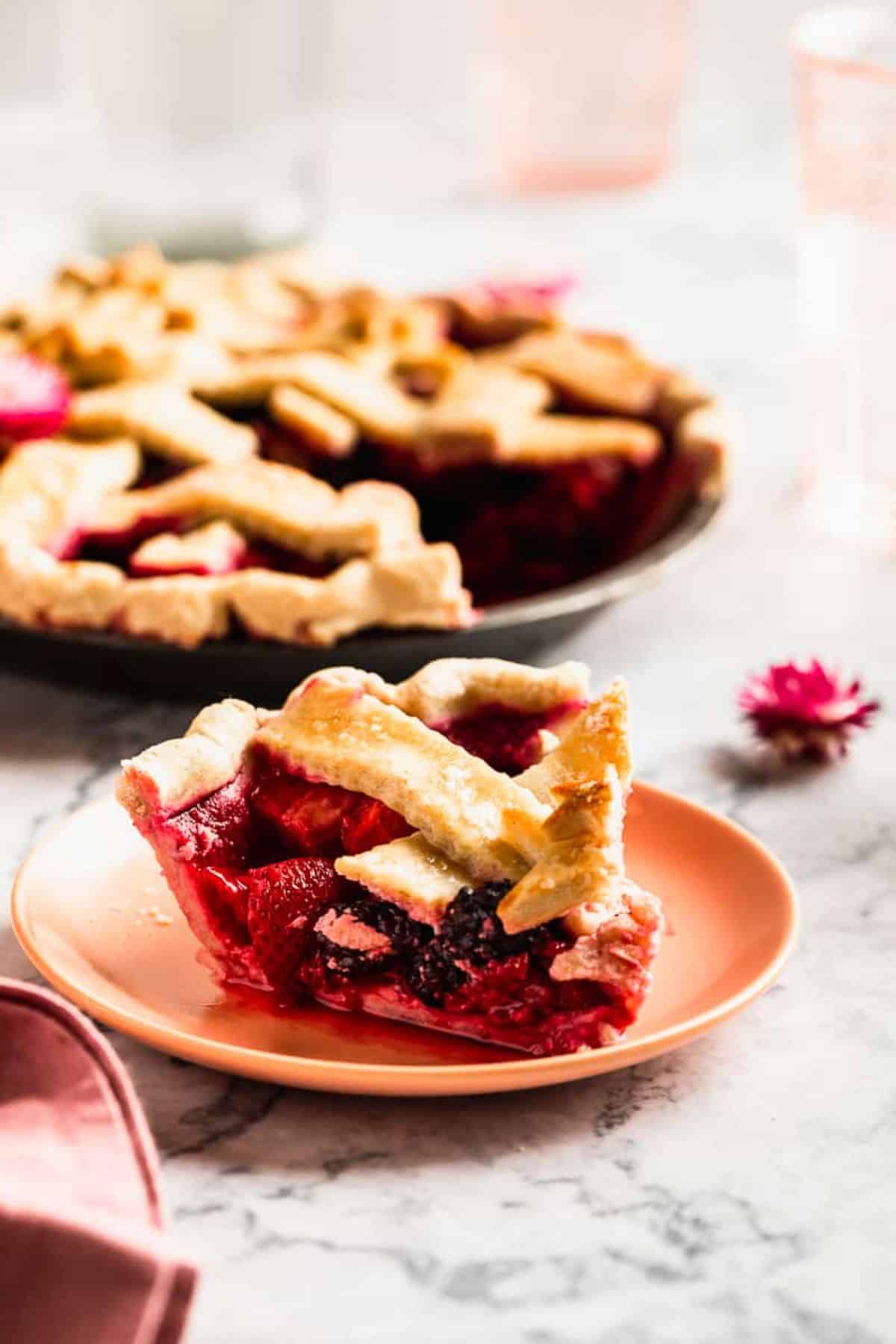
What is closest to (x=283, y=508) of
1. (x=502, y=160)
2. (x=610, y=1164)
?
(x=610, y=1164)

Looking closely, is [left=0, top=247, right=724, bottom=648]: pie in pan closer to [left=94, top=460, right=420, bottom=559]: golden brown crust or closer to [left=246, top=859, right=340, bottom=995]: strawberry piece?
[left=94, top=460, right=420, bottom=559]: golden brown crust

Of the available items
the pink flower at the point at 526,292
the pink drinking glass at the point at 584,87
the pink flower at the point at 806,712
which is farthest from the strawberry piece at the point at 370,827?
the pink drinking glass at the point at 584,87

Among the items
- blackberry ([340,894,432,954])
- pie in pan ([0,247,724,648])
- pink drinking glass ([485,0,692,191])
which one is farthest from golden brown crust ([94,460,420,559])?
pink drinking glass ([485,0,692,191])

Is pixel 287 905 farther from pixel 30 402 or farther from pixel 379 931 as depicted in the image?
pixel 30 402

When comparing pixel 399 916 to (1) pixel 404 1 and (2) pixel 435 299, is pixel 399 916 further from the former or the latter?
(1) pixel 404 1

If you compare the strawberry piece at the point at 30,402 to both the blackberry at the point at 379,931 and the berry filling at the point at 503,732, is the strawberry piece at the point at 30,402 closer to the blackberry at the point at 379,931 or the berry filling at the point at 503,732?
the berry filling at the point at 503,732

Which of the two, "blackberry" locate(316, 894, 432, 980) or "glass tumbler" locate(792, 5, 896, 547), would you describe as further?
"glass tumbler" locate(792, 5, 896, 547)
